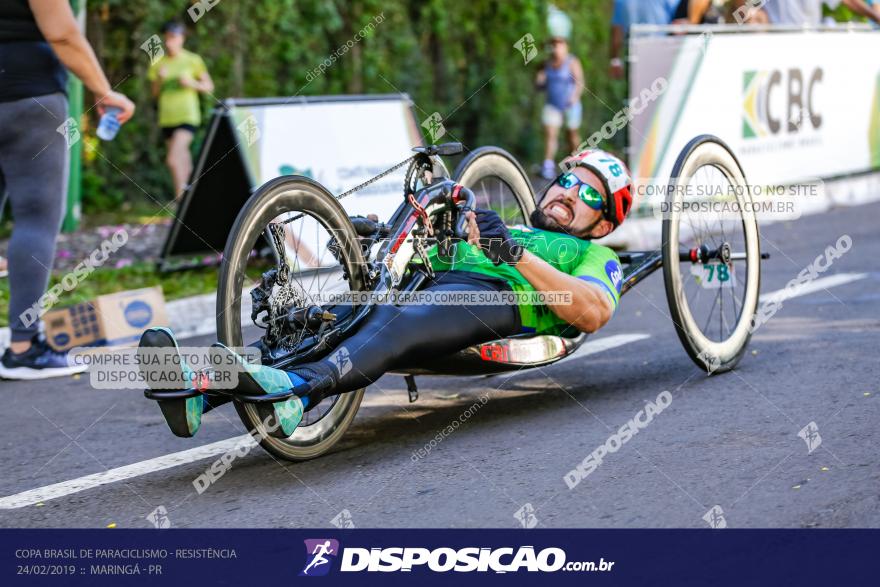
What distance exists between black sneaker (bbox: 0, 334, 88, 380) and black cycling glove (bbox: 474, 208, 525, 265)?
8.51 ft

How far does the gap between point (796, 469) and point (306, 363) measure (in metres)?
1.55

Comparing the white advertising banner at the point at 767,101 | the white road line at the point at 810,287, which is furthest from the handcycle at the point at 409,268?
the white advertising banner at the point at 767,101

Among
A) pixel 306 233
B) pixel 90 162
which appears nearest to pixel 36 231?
pixel 306 233

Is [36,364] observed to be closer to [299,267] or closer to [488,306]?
[299,267]

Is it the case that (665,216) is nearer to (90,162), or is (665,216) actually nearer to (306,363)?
(306,363)

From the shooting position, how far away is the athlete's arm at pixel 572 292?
15.3 ft

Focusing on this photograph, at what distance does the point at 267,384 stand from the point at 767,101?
27.2 ft

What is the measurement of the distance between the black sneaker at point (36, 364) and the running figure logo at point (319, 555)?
118 inches

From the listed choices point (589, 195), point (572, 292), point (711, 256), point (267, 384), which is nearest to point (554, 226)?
point (589, 195)

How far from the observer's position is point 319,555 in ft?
11.7

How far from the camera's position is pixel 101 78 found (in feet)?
20.4

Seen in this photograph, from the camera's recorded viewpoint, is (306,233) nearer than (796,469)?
No

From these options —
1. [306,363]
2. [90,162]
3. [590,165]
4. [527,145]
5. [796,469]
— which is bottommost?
[527,145]

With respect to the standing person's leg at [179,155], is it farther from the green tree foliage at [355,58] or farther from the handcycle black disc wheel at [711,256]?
the handcycle black disc wheel at [711,256]
